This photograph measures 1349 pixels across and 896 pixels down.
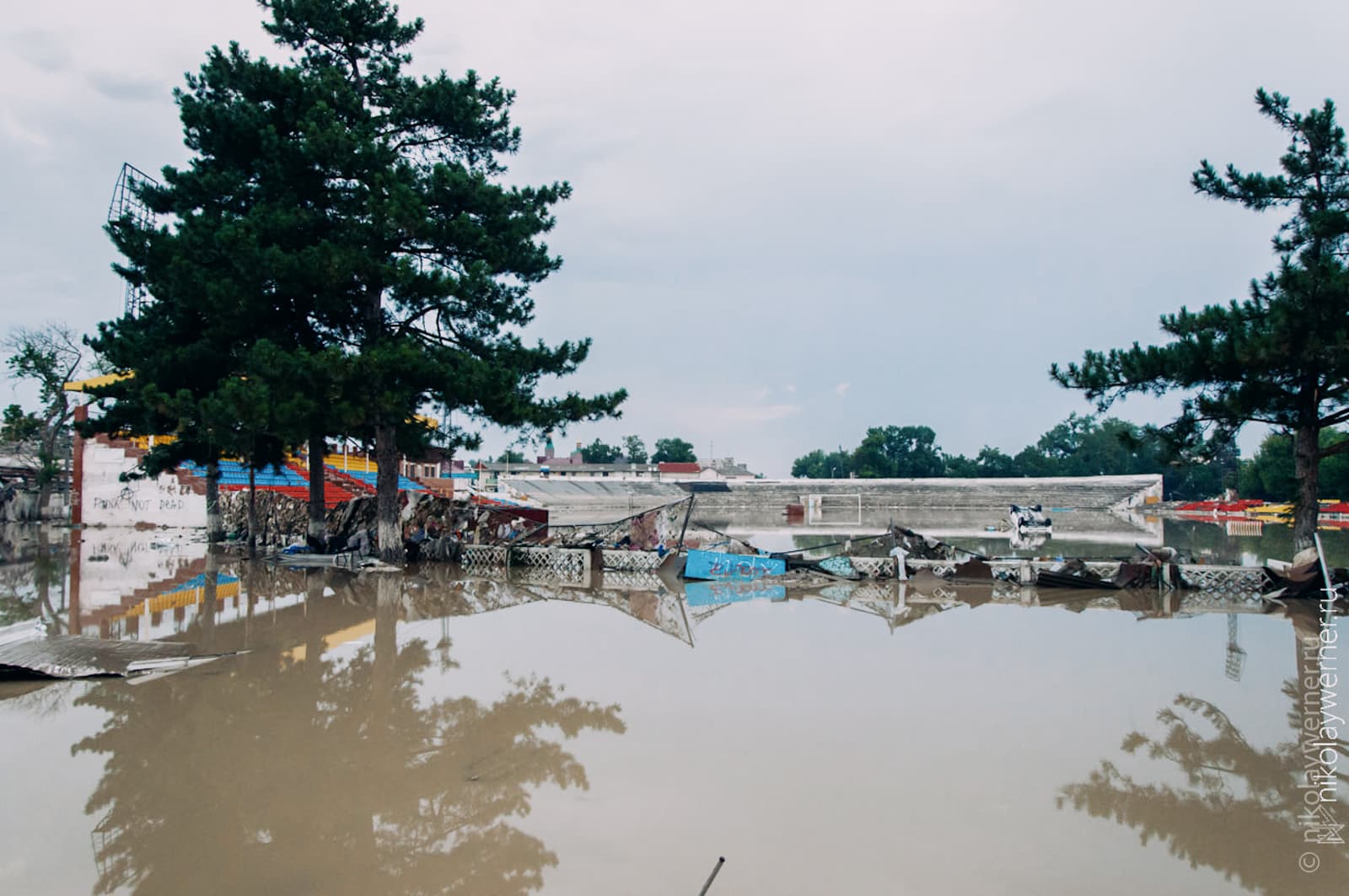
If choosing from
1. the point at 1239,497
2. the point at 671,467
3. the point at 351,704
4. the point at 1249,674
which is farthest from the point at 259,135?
the point at 671,467

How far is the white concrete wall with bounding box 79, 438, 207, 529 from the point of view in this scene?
104 feet

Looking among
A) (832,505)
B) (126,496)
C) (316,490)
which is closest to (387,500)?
(316,490)

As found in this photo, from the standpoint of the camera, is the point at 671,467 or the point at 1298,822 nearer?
the point at 1298,822

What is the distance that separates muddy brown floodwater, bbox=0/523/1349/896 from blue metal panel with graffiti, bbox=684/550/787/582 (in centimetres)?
625

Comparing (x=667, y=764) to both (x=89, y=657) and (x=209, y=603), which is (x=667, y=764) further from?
(x=209, y=603)

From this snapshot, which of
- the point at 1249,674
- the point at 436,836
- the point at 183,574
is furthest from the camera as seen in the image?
the point at 183,574

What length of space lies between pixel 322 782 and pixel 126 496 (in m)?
33.7

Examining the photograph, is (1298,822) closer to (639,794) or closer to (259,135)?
(639,794)

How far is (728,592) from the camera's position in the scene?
1636 centimetres

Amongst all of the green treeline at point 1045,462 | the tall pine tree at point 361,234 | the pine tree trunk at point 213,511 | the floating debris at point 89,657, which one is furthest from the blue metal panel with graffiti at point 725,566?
the green treeline at point 1045,462

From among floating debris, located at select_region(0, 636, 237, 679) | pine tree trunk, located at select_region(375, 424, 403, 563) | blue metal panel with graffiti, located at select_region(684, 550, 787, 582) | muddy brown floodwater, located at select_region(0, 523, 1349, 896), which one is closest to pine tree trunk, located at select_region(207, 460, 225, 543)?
pine tree trunk, located at select_region(375, 424, 403, 563)

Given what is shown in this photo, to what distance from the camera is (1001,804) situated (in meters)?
5.39

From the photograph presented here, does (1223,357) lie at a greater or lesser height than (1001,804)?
greater

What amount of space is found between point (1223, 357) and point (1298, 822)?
14.0m
